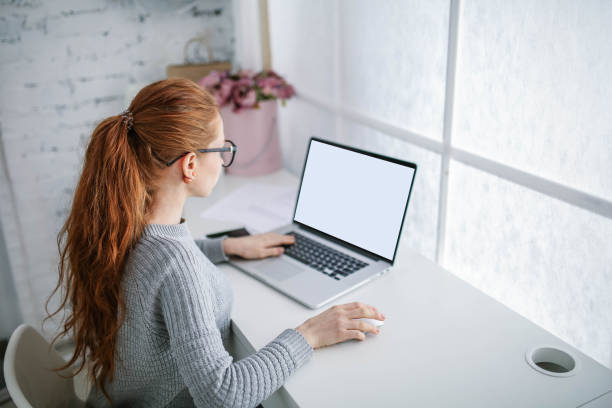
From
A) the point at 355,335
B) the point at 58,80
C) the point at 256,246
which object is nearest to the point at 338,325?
the point at 355,335

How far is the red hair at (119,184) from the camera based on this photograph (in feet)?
3.06

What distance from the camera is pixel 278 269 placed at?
4.18ft

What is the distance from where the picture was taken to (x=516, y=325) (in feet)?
3.44

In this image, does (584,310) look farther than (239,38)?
No

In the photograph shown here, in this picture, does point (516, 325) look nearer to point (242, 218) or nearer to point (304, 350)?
point (304, 350)

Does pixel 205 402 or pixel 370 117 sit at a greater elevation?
pixel 370 117

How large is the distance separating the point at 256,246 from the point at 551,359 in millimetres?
699

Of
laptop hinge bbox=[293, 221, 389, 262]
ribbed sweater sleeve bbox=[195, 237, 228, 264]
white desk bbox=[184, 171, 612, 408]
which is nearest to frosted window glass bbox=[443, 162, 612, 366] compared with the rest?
white desk bbox=[184, 171, 612, 408]

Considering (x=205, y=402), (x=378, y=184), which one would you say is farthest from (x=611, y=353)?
(x=205, y=402)

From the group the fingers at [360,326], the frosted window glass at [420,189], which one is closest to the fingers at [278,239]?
the frosted window glass at [420,189]

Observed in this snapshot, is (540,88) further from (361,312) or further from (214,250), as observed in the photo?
(214,250)

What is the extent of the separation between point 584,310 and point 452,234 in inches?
15.6

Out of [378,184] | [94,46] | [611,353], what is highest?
[94,46]

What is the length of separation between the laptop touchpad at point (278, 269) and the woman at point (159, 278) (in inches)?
8.5
